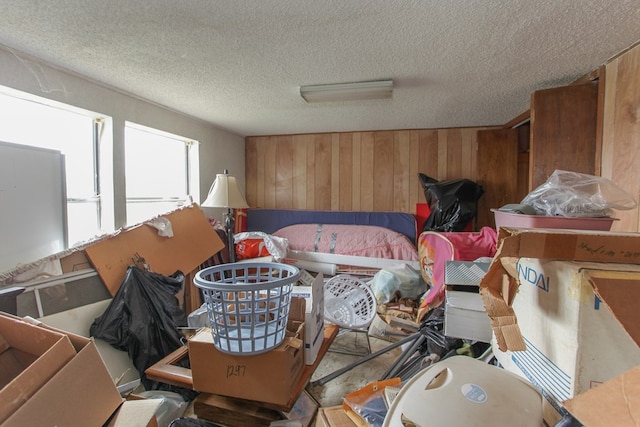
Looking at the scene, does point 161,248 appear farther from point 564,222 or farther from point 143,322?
point 564,222

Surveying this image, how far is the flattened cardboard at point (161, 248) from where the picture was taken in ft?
5.61

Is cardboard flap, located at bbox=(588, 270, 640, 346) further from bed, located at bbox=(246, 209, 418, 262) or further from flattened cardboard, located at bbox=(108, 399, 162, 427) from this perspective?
bed, located at bbox=(246, 209, 418, 262)

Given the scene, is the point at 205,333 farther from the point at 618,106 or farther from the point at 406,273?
the point at 618,106

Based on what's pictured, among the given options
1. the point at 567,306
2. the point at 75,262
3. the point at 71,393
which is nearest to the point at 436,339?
the point at 567,306

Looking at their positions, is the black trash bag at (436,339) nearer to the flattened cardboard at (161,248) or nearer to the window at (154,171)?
the flattened cardboard at (161,248)

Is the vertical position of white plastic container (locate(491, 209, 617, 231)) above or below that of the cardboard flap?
above

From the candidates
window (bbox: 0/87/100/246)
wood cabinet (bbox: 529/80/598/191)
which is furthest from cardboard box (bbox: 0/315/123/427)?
wood cabinet (bbox: 529/80/598/191)

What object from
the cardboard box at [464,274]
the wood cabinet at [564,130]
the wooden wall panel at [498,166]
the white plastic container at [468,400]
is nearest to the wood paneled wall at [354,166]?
the wooden wall panel at [498,166]

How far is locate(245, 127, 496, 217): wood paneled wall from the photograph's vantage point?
333 cm

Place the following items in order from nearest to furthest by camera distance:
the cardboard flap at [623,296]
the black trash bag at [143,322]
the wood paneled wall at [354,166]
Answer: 1. the cardboard flap at [623,296]
2. the black trash bag at [143,322]
3. the wood paneled wall at [354,166]

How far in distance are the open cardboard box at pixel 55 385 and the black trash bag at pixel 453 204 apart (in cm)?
279

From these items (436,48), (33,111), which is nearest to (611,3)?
(436,48)

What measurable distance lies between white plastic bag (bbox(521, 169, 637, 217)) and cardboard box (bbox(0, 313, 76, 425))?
1832 millimetres

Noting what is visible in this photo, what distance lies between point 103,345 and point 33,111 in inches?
59.1
